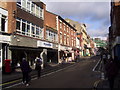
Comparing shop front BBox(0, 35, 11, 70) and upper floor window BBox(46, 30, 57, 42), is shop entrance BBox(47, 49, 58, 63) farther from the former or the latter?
shop front BBox(0, 35, 11, 70)

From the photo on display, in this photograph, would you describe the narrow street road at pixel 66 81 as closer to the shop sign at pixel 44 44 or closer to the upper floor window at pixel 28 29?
the upper floor window at pixel 28 29

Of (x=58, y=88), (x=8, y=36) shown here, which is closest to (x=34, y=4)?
(x=8, y=36)

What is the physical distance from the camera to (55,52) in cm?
3691

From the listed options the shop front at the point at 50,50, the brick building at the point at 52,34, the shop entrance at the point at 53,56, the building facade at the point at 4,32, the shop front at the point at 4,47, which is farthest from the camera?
the shop entrance at the point at 53,56

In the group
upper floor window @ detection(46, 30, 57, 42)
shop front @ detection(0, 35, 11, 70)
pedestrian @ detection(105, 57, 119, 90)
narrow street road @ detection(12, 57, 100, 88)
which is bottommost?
narrow street road @ detection(12, 57, 100, 88)

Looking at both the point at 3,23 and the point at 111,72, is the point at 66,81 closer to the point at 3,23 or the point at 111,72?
the point at 111,72

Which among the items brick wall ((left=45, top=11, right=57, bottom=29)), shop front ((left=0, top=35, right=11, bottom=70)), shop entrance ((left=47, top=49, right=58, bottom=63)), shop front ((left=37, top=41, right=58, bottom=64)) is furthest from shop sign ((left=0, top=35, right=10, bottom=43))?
brick wall ((left=45, top=11, right=57, bottom=29))

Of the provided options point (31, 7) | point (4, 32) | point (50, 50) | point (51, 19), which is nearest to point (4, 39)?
point (4, 32)

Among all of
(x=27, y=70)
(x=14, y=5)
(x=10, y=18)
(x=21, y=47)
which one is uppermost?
(x=14, y=5)

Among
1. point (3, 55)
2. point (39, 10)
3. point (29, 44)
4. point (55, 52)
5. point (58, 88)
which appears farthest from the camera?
point (55, 52)

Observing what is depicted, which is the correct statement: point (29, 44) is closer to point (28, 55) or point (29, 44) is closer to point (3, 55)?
point (28, 55)

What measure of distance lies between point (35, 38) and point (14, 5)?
6888 mm

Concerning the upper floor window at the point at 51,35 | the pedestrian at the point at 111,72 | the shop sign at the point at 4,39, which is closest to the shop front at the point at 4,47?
the shop sign at the point at 4,39

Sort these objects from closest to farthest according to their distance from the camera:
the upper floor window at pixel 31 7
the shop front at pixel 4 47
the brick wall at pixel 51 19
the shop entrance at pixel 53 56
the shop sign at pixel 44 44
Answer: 1. the shop front at pixel 4 47
2. the upper floor window at pixel 31 7
3. the shop sign at pixel 44 44
4. the shop entrance at pixel 53 56
5. the brick wall at pixel 51 19
